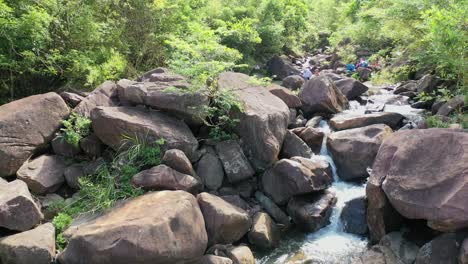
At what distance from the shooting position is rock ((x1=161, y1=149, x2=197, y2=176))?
31.5 ft

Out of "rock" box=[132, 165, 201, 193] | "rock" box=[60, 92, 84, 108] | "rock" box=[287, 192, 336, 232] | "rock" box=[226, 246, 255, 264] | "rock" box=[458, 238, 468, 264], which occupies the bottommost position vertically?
"rock" box=[226, 246, 255, 264]

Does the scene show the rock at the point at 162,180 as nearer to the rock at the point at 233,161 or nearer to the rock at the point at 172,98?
the rock at the point at 233,161

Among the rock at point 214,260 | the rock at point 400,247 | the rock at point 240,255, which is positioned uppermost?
the rock at point 400,247

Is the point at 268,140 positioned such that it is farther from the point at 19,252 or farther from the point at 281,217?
the point at 19,252

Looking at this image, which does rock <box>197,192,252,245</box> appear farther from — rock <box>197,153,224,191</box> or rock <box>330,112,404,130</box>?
rock <box>330,112,404,130</box>

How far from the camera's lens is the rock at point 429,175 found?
768 centimetres

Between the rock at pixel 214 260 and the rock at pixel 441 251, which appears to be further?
the rock at pixel 214 260

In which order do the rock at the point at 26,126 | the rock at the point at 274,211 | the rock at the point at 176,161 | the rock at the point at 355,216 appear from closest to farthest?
1. the rock at the point at 26,126
2. the rock at the point at 176,161
3. the rock at the point at 355,216
4. the rock at the point at 274,211

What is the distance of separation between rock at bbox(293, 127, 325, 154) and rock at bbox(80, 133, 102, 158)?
607 cm

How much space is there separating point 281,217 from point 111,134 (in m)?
4.76

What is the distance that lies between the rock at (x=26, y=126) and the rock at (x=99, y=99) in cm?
40

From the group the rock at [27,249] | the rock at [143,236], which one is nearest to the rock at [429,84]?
the rock at [143,236]

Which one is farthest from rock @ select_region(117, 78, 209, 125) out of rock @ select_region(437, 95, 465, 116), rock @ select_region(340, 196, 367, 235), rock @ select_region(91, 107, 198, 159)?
rock @ select_region(437, 95, 465, 116)

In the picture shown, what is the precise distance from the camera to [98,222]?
799 centimetres
